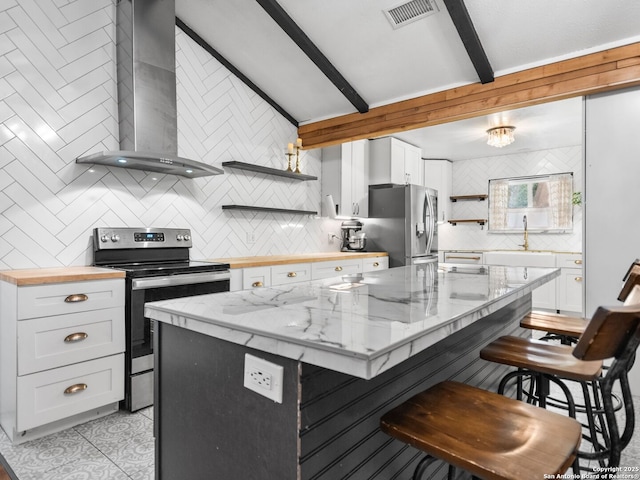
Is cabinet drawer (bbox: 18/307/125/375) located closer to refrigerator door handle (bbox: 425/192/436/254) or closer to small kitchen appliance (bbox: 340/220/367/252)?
small kitchen appliance (bbox: 340/220/367/252)

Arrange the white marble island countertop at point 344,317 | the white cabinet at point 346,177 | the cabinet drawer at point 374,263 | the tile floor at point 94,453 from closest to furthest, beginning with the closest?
the white marble island countertop at point 344,317 → the tile floor at point 94,453 → the cabinet drawer at point 374,263 → the white cabinet at point 346,177

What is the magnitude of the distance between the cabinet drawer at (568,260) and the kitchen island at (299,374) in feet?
15.2

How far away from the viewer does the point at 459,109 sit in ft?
11.2

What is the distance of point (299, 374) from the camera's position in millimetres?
892

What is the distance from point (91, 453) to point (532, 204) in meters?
6.47

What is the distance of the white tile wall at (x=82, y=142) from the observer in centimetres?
251

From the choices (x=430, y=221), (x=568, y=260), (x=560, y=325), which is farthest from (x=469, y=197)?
(x=560, y=325)

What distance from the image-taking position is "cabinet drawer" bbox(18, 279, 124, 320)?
206 cm

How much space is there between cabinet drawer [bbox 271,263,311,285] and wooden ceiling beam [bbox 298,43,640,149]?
1.56m

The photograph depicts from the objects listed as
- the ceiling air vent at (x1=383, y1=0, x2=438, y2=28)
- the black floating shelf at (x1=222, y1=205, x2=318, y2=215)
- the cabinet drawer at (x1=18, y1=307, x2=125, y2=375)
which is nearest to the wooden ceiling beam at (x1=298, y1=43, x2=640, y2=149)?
the ceiling air vent at (x1=383, y1=0, x2=438, y2=28)

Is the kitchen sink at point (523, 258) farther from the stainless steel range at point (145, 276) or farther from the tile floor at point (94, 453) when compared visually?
the stainless steel range at point (145, 276)

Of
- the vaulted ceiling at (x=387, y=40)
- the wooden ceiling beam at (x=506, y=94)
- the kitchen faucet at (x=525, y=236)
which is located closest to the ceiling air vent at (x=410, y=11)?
the vaulted ceiling at (x=387, y=40)

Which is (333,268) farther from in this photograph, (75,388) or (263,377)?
(263,377)

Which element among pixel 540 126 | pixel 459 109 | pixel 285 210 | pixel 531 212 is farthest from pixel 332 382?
pixel 531 212
